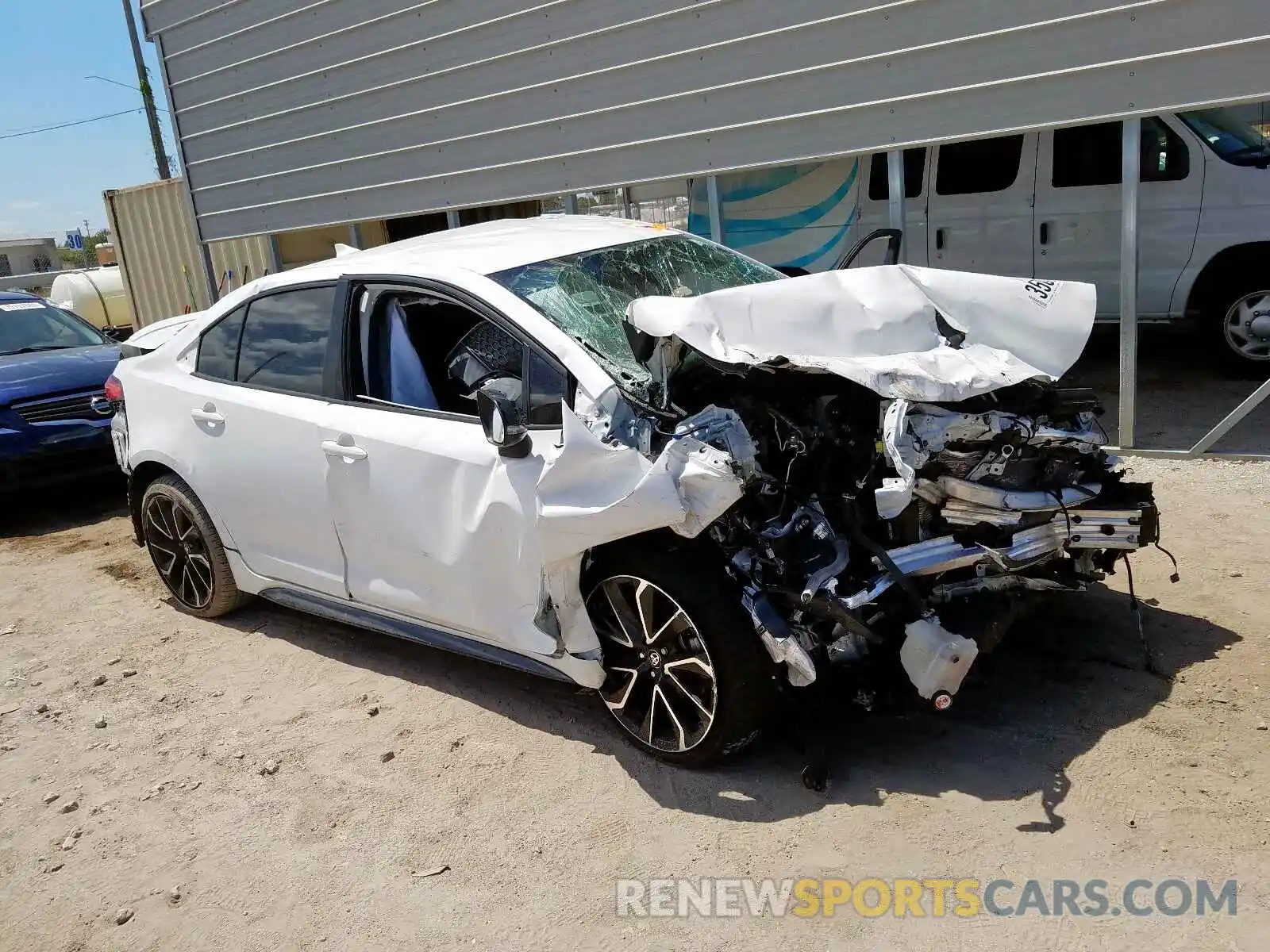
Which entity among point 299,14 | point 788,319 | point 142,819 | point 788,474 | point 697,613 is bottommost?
point 142,819

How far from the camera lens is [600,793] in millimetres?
3395

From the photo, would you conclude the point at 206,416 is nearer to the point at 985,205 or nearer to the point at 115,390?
the point at 115,390

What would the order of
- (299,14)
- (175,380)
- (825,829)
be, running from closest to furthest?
(825,829)
(175,380)
(299,14)

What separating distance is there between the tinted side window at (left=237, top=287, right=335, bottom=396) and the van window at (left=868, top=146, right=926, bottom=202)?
16.9 feet

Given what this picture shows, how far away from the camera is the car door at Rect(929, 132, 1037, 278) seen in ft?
25.4

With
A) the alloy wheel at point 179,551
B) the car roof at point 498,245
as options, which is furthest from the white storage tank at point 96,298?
the car roof at point 498,245

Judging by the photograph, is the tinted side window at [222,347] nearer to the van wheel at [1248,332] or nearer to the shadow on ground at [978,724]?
the shadow on ground at [978,724]

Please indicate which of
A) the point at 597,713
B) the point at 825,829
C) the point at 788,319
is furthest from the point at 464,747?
the point at 788,319

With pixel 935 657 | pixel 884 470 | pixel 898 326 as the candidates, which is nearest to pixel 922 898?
pixel 935 657

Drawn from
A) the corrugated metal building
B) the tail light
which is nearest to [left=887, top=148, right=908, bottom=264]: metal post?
the corrugated metal building

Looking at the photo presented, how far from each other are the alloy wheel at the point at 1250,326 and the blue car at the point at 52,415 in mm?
7591

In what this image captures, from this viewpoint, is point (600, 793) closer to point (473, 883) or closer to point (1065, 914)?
point (473, 883)

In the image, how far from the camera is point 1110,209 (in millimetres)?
7445

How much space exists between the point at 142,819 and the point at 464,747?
110 centimetres
